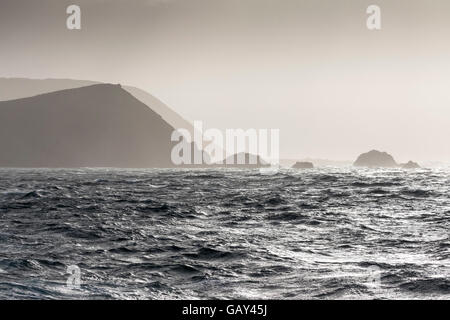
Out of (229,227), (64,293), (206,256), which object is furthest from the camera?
(229,227)

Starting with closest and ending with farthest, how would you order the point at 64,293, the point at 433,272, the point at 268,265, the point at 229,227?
the point at 64,293 < the point at 433,272 < the point at 268,265 < the point at 229,227

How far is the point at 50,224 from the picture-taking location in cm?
2958

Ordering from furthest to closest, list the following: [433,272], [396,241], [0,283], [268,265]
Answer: [396,241]
[268,265]
[433,272]
[0,283]

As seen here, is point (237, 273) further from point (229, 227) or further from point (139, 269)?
point (229, 227)

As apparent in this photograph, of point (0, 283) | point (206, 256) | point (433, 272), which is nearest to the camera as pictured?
point (0, 283)

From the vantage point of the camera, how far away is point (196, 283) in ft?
51.4
